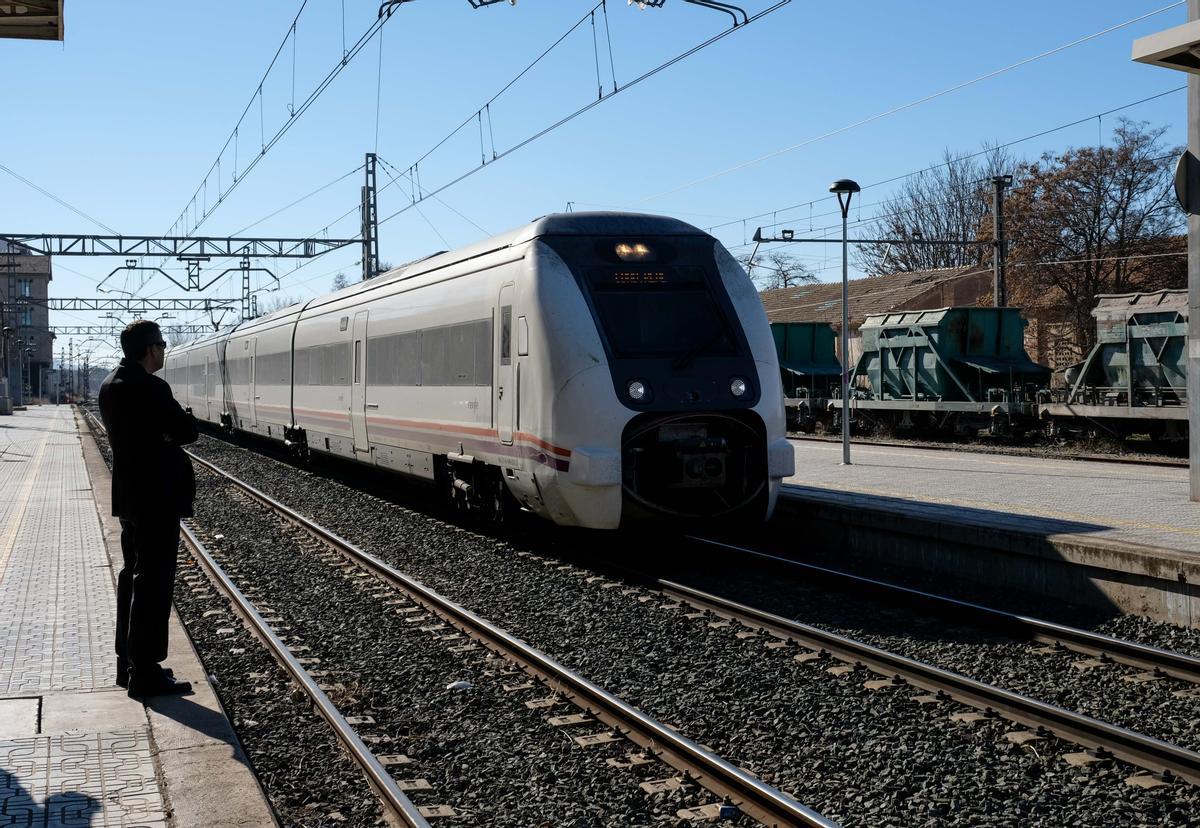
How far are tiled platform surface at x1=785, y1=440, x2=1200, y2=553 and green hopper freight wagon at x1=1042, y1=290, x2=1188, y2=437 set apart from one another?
2460 millimetres

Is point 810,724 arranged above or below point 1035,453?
below

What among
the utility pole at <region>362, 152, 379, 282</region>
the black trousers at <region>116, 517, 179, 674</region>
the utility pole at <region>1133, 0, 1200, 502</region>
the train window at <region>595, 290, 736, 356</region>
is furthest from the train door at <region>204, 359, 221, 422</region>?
the black trousers at <region>116, 517, 179, 674</region>

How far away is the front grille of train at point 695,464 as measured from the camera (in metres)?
10.6

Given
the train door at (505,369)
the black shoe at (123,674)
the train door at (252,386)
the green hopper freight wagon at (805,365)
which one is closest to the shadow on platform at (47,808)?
the black shoe at (123,674)

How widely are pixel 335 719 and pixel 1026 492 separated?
10193mm

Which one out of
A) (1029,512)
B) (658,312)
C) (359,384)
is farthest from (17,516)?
(1029,512)

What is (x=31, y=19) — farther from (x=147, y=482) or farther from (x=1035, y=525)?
(x=1035, y=525)

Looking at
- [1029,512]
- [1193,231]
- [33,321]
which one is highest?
[33,321]

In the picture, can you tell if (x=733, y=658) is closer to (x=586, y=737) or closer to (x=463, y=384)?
(x=586, y=737)

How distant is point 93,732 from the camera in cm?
574

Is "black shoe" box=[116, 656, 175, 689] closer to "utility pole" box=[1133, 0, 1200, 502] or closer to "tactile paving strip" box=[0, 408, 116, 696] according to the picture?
"tactile paving strip" box=[0, 408, 116, 696]

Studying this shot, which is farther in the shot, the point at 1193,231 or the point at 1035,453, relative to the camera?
the point at 1035,453

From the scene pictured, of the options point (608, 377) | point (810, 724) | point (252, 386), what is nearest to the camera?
point (810, 724)

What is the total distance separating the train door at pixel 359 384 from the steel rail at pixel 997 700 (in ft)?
29.9
